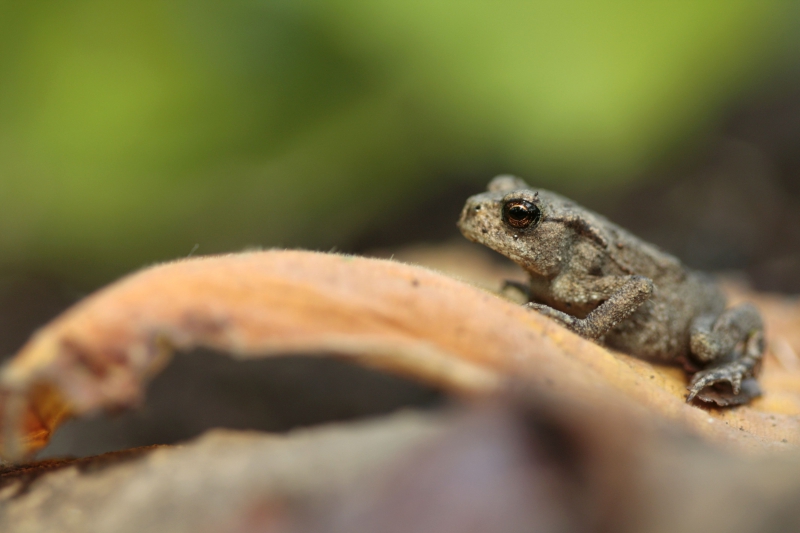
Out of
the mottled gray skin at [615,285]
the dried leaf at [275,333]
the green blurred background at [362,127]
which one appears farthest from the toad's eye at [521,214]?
the green blurred background at [362,127]

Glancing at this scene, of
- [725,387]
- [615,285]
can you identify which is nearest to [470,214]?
[615,285]

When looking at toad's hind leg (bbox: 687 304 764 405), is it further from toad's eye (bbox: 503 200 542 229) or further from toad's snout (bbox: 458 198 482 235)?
toad's snout (bbox: 458 198 482 235)

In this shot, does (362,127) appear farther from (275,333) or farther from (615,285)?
(275,333)

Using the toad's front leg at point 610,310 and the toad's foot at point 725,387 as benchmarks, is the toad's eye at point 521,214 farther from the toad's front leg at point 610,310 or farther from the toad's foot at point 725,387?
the toad's foot at point 725,387

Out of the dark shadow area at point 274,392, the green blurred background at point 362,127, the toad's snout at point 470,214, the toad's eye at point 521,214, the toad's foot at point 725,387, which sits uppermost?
the green blurred background at point 362,127

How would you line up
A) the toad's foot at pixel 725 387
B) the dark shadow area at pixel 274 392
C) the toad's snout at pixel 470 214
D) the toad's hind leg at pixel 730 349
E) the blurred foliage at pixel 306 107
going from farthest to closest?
the blurred foliage at pixel 306 107 < the toad's snout at pixel 470 214 < the toad's hind leg at pixel 730 349 < the toad's foot at pixel 725 387 < the dark shadow area at pixel 274 392

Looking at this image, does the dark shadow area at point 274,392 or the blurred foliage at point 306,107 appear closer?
the dark shadow area at point 274,392
